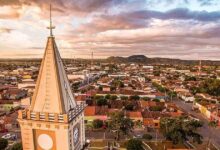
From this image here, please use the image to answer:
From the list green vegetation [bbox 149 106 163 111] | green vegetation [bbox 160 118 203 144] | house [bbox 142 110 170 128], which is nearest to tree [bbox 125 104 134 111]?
house [bbox 142 110 170 128]

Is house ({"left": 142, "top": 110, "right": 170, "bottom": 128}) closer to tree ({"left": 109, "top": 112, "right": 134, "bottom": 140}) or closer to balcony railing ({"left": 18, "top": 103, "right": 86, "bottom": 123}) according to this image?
tree ({"left": 109, "top": 112, "right": 134, "bottom": 140})

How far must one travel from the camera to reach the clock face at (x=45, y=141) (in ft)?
42.4

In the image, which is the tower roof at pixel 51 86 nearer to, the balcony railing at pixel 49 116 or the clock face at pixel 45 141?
the balcony railing at pixel 49 116

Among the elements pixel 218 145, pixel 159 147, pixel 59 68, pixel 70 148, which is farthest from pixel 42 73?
pixel 218 145

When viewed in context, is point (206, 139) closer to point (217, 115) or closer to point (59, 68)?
point (217, 115)

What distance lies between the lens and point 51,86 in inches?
512

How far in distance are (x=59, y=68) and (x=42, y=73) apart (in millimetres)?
1008

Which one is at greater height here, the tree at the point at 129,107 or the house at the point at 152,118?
the tree at the point at 129,107

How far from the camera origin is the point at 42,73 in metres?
13.2

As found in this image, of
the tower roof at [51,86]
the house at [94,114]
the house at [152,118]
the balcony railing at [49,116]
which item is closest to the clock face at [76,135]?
the balcony railing at [49,116]

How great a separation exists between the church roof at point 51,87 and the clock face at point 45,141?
4.81ft

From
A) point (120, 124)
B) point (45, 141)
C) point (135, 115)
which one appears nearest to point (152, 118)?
point (135, 115)

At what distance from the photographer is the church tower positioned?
1262 cm

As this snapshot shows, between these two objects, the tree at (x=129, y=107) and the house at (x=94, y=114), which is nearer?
the house at (x=94, y=114)
